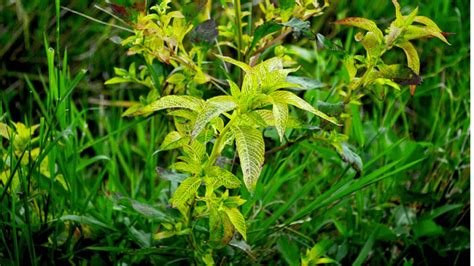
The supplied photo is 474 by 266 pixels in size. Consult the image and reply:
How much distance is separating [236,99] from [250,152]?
2.8 inches

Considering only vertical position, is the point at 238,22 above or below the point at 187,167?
above

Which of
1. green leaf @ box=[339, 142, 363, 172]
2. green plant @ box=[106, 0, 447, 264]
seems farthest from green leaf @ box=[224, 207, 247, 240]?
green leaf @ box=[339, 142, 363, 172]

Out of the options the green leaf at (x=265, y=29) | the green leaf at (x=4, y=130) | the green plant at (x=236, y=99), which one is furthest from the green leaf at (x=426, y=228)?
the green leaf at (x=4, y=130)

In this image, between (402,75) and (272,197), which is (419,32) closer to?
(402,75)

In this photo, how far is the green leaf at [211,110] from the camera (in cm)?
84

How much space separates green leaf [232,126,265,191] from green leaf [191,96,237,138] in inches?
1.4

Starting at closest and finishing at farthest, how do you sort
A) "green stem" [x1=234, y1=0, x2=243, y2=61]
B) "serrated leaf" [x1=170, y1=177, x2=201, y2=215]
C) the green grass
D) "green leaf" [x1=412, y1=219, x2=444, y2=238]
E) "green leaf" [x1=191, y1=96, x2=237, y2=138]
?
"green leaf" [x1=191, y1=96, x2=237, y2=138] < "serrated leaf" [x1=170, y1=177, x2=201, y2=215] < "green stem" [x1=234, y1=0, x2=243, y2=61] < the green grass < "green leaf" [x1=412, y1=219, x2=444, y2=238]

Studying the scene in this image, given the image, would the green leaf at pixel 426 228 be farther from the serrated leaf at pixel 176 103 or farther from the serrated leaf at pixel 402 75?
the serrated leaf at pixel 176 103

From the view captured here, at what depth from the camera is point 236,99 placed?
2.96 feet

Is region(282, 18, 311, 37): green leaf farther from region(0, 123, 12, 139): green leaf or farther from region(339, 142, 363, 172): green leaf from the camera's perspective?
region(0, 123, 12, 139): green leaf

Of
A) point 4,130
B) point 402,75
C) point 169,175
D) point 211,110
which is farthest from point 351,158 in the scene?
point 4,130

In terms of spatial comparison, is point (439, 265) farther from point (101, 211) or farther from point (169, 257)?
point (101, 211)

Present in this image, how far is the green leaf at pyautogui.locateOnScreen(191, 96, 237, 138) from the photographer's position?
2.75 feet

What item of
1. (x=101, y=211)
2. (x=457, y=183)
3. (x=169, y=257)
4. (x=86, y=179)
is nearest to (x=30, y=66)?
(x=86, y=179)
